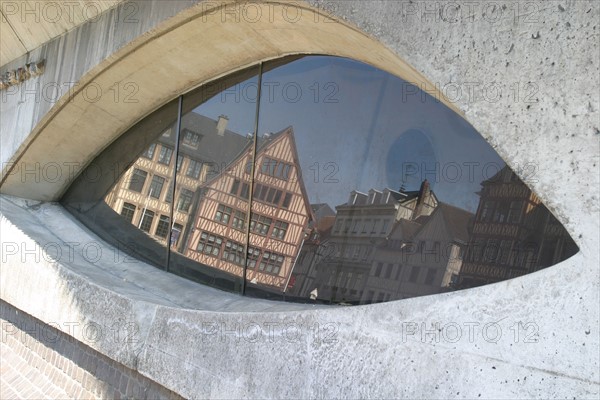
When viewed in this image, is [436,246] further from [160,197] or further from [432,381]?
[160,197]

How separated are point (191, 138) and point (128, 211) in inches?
57.3

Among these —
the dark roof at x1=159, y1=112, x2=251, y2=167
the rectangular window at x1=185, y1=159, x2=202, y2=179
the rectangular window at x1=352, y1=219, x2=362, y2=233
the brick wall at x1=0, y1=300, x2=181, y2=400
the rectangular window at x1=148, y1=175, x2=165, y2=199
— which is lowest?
the brick wall at x1=0, y1=300, x2=181, y2=400

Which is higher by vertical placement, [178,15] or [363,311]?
[178,15]

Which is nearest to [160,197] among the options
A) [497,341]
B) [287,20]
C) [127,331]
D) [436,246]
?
[127,331]

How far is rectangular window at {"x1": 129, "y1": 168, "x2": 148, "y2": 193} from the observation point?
314 inches

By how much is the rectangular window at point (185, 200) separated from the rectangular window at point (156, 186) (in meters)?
0.44

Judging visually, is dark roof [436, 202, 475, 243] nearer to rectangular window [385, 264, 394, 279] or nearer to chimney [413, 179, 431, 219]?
chimney [413, 179, 431, 219]

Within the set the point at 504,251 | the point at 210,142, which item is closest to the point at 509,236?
the point at 504,251

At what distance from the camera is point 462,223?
13.9ft

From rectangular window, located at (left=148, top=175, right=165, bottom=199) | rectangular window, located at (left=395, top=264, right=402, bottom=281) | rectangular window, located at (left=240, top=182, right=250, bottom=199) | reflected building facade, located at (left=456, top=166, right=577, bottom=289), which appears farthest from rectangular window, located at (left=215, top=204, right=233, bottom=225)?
reflected building facade, located at (left=456, top=166, right=577, bottom=289)

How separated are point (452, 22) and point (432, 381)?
1912 mm

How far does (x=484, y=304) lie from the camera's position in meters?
3.08

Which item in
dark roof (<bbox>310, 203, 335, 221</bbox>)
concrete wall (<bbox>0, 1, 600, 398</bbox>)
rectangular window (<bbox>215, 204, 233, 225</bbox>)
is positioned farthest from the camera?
rectangular window (<bbox>215, 204, 233, 225</bbox>)

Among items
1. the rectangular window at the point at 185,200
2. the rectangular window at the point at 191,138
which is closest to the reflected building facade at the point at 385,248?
the rectangular window at the point at 185,200
